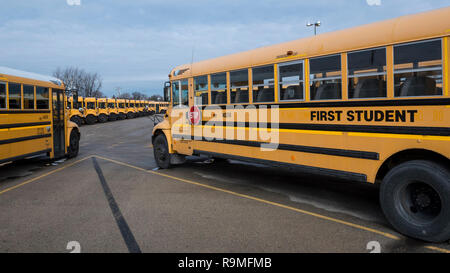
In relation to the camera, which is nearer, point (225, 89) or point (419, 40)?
point (419, 40)

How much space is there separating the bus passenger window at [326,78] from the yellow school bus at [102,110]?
3526cm

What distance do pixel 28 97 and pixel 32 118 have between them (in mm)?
554

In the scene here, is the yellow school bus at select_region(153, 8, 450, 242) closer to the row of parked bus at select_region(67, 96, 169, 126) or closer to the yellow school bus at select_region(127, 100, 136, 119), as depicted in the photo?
the row of parked bus at select_region(67, 96, 169, 126)

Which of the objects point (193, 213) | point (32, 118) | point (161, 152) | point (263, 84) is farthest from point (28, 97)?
point (263, 84)

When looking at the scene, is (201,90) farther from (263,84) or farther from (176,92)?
(263,84)

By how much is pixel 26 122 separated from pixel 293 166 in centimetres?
693

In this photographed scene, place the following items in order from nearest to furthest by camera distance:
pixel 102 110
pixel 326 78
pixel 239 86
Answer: pixel 326 78
pixel 239 86
pixel 102 110

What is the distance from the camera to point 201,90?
742cm

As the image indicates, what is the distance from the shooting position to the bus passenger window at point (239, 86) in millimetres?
6254

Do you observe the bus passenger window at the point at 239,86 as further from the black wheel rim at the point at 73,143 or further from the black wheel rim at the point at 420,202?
the black wheel rim at the point at 73,143

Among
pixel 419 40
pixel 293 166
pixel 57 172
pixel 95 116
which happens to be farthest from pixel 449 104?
pixel 95 116

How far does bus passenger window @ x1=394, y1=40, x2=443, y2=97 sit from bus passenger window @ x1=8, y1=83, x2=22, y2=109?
8129 millimetres
